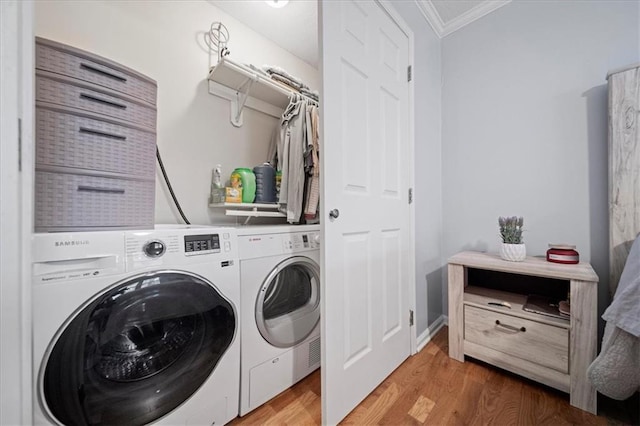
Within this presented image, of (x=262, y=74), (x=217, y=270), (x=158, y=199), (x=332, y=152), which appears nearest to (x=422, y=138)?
(x=332, y=152)

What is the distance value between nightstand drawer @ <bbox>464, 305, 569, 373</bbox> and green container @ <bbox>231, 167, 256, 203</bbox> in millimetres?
1593

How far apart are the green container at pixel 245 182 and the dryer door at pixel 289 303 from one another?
0.62m

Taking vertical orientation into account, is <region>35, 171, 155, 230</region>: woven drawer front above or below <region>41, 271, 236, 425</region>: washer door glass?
above

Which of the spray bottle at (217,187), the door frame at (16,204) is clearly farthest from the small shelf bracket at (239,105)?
the door frame at (16,204)

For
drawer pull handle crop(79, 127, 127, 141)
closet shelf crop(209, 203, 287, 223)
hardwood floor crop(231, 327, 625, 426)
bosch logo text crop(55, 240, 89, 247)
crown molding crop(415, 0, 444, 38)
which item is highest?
crown molding crop(415, 0, 444, 38)

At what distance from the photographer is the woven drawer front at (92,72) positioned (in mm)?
727

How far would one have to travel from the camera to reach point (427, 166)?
6.03ft

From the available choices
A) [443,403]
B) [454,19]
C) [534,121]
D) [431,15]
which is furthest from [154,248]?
[454,19]

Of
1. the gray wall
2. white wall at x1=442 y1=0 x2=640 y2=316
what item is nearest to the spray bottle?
the gray wall

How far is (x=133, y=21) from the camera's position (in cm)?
137

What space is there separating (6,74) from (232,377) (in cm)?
119

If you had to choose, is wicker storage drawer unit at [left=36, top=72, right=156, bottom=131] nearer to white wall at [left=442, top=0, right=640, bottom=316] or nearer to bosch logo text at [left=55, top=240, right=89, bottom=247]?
bosch logo text at [left=55, top=240, right=89, bottom=247]

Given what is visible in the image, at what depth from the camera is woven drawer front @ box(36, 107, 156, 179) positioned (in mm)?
Answer: 728

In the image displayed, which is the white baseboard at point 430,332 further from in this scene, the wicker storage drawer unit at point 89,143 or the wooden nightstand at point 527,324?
the wicker storage drawer unit at point 89,143
